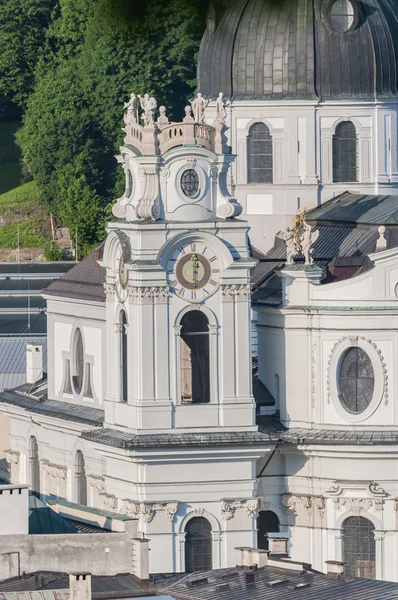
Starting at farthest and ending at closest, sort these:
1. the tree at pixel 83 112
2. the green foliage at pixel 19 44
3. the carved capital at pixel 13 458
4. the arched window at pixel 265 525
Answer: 1. the tree at pixel 83 112
2. the green foliage at pixel 19 44
3. the carved capital at pixel 13 458
4. the arched window at pixel 265 525

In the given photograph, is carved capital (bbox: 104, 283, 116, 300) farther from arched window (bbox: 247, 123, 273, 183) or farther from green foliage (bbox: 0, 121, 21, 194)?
green foliage (bbox: 0, 121, 21, 194)

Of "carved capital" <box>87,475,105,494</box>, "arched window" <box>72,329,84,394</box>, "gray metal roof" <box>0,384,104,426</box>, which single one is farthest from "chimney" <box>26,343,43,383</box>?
"carved capital" <box>87,475,105,494</box>

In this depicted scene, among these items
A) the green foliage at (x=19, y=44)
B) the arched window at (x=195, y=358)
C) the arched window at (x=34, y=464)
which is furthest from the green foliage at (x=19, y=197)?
the arched window at (x=195, y=358)

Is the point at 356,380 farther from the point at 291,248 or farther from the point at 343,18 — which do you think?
the point at 343,18

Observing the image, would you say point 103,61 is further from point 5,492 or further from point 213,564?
point 5,492

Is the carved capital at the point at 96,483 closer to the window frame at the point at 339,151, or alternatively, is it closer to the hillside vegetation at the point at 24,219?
the window frame at the point at 339,151

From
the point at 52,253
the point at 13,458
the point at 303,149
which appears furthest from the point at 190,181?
the point at 52,253
